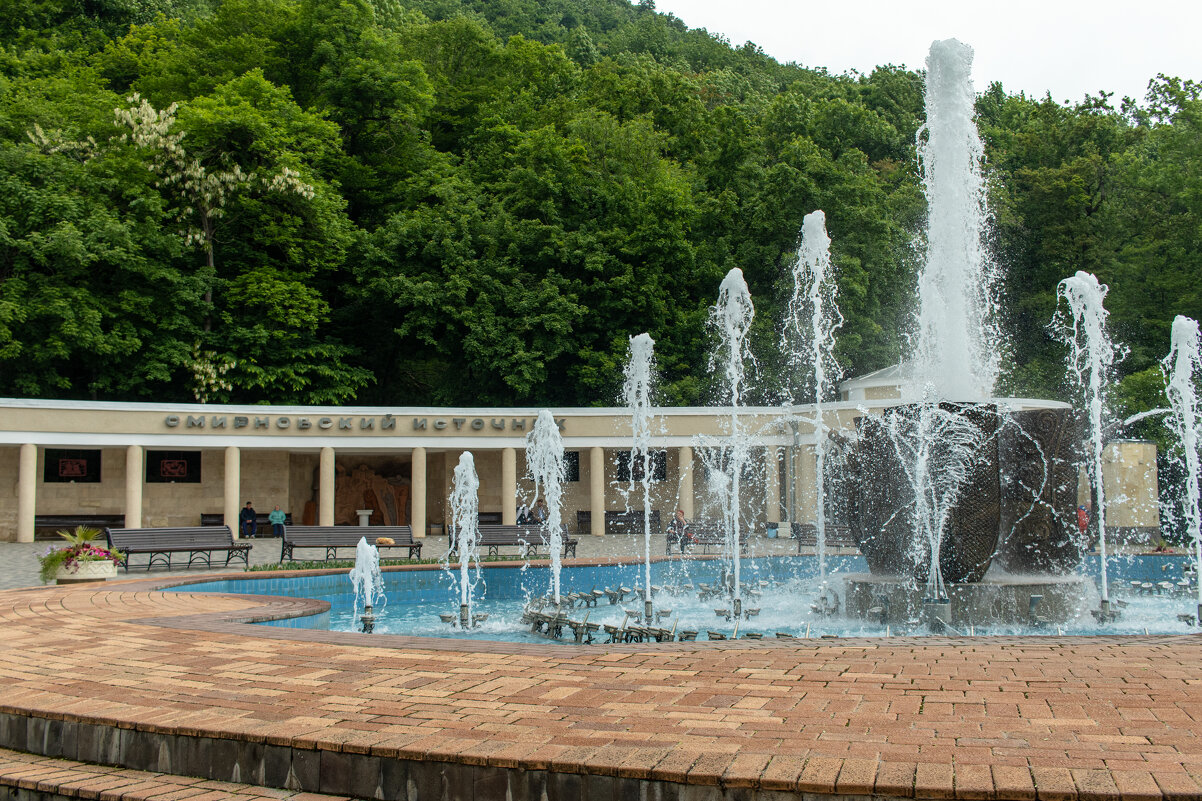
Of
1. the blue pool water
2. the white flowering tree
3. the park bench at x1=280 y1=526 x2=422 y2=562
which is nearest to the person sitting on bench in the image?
the blue pool water

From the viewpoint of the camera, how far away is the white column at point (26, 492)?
25.0 metres

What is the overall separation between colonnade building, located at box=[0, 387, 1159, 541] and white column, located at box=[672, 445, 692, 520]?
0.04 metres

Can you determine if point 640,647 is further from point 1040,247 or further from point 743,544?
point 1040,247

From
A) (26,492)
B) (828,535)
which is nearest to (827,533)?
(828,535)

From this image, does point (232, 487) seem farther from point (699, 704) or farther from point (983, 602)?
point (699, 704)

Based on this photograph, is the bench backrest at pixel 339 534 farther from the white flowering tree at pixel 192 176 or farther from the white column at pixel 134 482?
the white flowering tree at pixel 192 176

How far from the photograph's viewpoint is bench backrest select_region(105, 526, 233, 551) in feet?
61.5

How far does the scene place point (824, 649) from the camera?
7203 millimetres

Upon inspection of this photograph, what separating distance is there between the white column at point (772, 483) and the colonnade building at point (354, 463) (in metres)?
0.05

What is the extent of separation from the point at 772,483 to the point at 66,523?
19945mm

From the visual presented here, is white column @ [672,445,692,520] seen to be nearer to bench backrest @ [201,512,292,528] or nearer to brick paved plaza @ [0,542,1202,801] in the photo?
bench backrest @ [201,512,292,528]

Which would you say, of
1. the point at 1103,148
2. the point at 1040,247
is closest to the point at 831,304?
the point at 1040,247

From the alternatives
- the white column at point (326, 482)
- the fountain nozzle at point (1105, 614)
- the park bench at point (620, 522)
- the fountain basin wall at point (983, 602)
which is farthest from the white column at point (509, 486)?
the fountain nozzle at point (1105, 614)

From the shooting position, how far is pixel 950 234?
14461 mm
